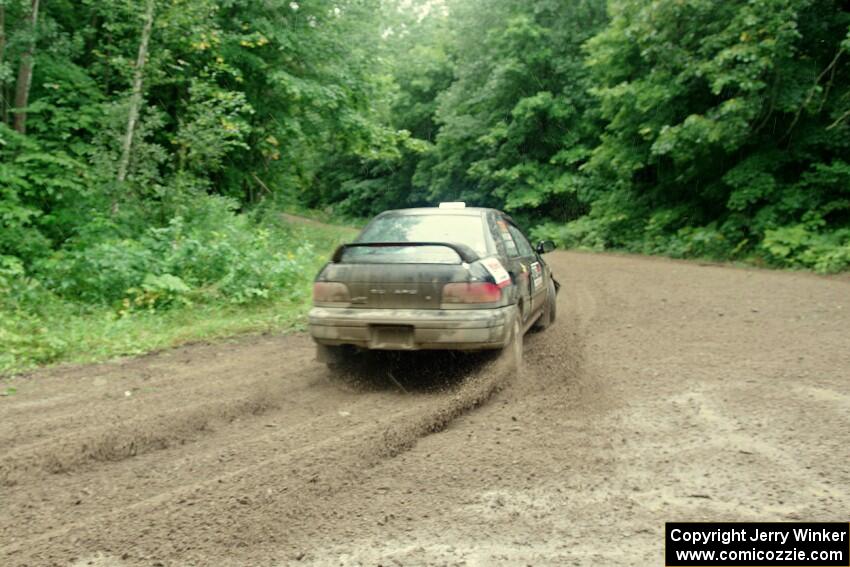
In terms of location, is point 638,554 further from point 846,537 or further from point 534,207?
point 534,207

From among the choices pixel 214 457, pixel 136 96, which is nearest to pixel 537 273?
pixel 214 457

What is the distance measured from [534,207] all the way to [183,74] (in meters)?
19.6

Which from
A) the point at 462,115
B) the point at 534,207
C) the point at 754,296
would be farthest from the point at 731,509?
the point at 462,115

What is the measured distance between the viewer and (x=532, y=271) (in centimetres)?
694

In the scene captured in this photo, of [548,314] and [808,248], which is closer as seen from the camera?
[548,314]

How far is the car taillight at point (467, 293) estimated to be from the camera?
5.21 metres

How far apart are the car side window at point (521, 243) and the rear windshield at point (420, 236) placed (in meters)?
0.93

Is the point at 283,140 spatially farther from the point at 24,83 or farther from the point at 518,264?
the point at 518,264

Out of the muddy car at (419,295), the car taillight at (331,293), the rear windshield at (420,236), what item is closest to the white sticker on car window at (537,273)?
the muddy car at (419,295)

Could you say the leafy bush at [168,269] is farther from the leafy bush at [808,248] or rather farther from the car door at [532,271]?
the leafy bush at [808,248]

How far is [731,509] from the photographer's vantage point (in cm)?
298

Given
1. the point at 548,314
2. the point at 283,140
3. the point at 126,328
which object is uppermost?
the point at 283,140

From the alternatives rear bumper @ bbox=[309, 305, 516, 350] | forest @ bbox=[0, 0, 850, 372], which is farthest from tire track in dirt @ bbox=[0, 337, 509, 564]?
forest @ bbox=[0, 0, 850, 372]

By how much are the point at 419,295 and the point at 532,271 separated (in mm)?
2099
